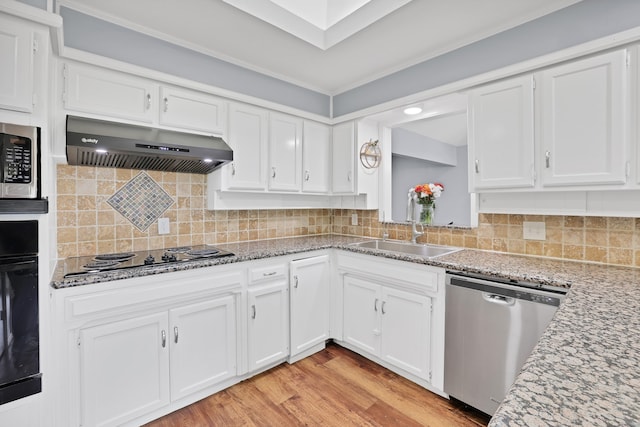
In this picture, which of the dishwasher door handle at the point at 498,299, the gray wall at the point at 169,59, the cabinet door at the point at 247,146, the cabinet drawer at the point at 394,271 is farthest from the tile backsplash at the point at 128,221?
the dishwasher door handle at the point at 498,299

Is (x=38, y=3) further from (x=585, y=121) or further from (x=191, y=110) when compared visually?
(x=585, y=121)

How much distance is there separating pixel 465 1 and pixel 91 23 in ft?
7.44

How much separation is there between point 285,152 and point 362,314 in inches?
60.6

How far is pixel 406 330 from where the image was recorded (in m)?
2.24

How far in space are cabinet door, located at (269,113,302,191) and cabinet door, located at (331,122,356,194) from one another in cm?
41

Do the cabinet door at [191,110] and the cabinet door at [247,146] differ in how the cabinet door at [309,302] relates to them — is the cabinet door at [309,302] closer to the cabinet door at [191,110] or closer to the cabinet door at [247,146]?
the cabinet door at [247,146]

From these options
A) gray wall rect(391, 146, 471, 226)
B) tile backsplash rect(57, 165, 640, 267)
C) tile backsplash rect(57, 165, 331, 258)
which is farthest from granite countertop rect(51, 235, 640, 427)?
gray wall rect(391, 146, 471, 226)

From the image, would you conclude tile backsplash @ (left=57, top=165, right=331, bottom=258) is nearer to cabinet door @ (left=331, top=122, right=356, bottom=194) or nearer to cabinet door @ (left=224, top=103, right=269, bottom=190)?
cabinet door @ (left=224, top=103, right=269, bottom=190)

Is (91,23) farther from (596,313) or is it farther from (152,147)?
(596,313)

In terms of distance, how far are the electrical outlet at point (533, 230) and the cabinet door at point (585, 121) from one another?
1.31ft

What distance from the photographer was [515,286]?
1.69 metres

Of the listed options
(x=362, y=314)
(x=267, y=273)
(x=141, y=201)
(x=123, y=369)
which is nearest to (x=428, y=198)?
(x=362, y=314)

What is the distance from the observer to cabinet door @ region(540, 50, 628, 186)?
163 centimetres

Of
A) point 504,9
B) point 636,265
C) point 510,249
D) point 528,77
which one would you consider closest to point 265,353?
point 510,249
